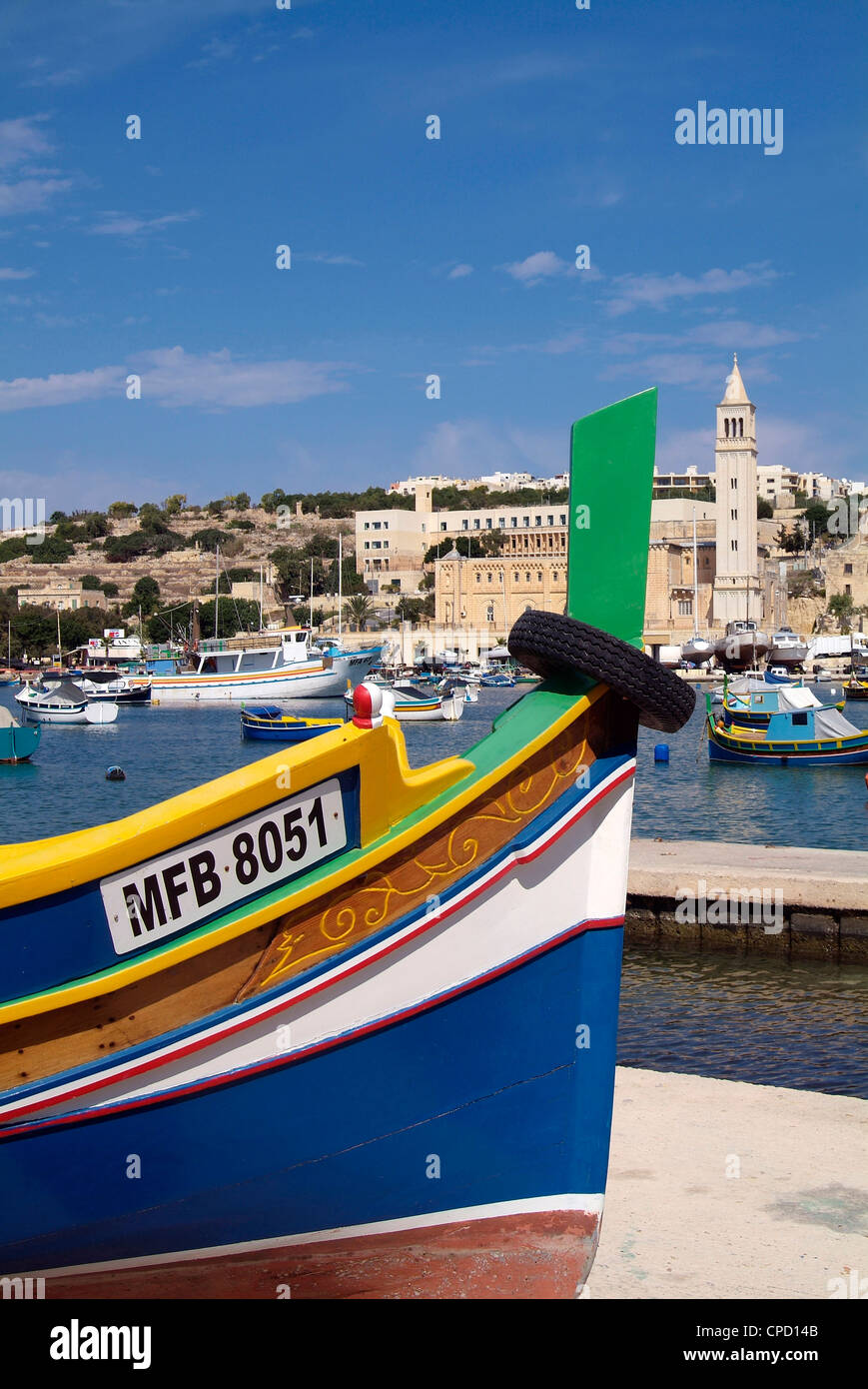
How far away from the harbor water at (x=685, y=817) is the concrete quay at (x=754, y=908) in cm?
22

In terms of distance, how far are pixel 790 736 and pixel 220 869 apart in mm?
29063

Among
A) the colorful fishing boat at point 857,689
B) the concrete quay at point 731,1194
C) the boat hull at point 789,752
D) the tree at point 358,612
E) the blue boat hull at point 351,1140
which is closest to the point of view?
the blue boat hull at point 351,1140

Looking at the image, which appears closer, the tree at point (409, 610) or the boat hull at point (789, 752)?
the boat hull at point (789, 752)

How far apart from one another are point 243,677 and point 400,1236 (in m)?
62.4

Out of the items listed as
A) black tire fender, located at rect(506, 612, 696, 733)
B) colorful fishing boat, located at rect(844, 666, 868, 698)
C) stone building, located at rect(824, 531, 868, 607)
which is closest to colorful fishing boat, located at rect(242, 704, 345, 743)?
colorful fishing boat, located at rect(844, 666, 868, 698)

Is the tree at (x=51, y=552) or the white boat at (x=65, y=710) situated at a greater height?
the tree at (x=51, y=552)

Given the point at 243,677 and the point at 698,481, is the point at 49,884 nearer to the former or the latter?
the point at 243,677

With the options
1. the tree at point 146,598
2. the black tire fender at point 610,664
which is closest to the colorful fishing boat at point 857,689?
the black tire fender at point 610,664

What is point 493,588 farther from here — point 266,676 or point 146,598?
point 266,676

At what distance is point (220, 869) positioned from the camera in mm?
4207

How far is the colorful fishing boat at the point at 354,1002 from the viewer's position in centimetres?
416

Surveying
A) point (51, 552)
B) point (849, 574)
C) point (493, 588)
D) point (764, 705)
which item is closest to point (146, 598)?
point (493, 588)

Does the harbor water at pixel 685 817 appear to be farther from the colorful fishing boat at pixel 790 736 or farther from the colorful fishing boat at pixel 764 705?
the colorful fishing boat at pixel 764 705
